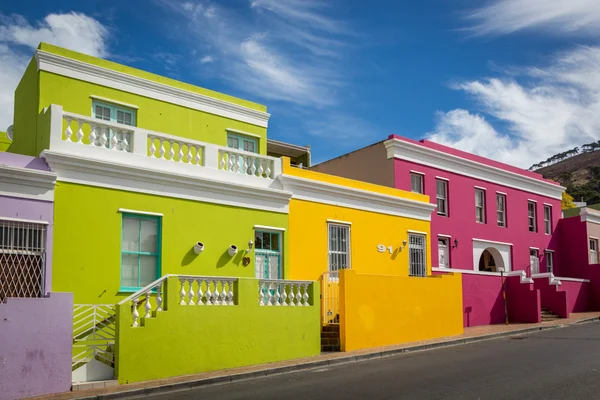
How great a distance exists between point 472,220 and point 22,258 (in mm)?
18951

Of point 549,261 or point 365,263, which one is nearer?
point 365,263

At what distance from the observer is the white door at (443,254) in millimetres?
24547

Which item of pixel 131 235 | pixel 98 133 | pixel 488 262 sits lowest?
pixel 488 262

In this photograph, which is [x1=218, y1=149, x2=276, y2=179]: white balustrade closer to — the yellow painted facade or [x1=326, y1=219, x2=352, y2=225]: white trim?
the yellow painted facade

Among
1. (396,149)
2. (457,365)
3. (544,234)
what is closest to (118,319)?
(457,365)

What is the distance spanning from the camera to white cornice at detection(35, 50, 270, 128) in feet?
51.7

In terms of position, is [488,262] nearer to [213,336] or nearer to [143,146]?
[213,336]

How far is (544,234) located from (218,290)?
865 inches

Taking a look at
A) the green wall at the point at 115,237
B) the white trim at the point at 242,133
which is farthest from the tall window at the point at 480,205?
the green wall at the point at 115,237

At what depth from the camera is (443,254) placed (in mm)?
24734

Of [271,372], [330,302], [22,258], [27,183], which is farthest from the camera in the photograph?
[330,302]

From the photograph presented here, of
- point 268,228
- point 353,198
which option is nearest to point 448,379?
point 268,228

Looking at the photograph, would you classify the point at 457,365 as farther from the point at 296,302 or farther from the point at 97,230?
the point at 97,230

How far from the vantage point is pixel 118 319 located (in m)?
11.5
